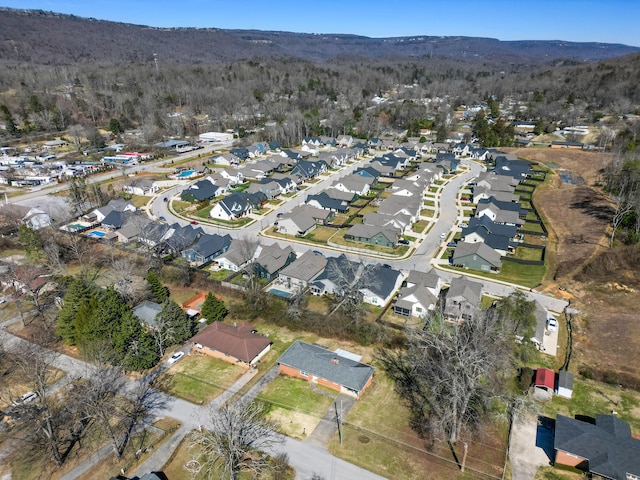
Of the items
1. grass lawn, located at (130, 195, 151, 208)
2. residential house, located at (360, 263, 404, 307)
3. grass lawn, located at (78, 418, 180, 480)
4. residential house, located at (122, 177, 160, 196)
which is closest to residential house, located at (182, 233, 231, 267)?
residential house, located at (360, 263, 404, 307)

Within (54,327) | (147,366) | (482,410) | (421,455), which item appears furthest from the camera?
(54,327)

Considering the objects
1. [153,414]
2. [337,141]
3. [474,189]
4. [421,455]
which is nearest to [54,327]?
[153,414]

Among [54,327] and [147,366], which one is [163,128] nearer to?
[54,327]

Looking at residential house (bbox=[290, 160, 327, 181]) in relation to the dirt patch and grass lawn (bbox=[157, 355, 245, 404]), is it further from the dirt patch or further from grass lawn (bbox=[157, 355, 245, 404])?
grass lawn (bbox=[157, 355, 245, 404])

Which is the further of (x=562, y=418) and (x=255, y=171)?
(x=255, y=171)

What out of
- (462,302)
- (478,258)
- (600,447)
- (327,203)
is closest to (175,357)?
(462,302)

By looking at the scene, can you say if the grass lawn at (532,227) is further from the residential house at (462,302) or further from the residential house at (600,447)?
the residential house at (600,447)

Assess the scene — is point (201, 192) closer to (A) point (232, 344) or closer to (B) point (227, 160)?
(B) point (227, 160)
